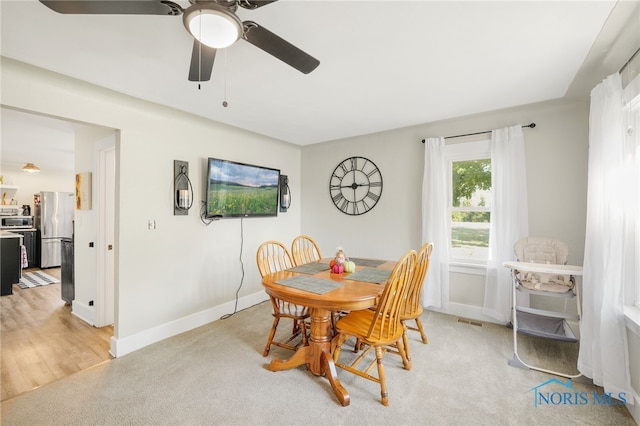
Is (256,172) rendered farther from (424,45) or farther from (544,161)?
(544,161)

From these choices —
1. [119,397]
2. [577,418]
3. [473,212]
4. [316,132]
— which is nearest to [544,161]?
[473,212]

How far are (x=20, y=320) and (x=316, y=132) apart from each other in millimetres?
4315

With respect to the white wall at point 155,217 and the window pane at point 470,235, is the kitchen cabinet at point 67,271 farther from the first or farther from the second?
the window pane at point 470,235

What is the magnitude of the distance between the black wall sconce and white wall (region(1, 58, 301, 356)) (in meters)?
0.77

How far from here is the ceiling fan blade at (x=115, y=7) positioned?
113 cm

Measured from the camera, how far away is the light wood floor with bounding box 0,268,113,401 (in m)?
2.21

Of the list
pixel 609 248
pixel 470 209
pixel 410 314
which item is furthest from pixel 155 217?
pixel 609 248

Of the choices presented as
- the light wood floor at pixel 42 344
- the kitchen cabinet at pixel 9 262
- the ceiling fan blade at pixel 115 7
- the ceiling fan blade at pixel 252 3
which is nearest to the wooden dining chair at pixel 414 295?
the ceiling fan blade at pixel 252 3

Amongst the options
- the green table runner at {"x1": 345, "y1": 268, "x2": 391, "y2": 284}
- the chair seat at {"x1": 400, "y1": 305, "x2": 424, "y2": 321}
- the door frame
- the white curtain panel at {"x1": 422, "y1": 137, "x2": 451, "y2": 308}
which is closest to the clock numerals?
the white curtain panel at {"x1": 422, "y1": 137, "x2": 451, "y2": 308}

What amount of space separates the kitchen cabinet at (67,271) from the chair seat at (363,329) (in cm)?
372

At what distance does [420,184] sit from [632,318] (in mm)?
2266

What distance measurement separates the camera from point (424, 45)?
1.83m

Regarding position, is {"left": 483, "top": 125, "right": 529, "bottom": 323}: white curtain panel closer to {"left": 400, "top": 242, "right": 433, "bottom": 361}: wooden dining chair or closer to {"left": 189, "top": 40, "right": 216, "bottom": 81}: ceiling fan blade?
{"left": 400, "top": 242, "right": 433, "bottom": 361}: wooden dining chair

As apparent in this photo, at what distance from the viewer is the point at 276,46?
1.44 m
